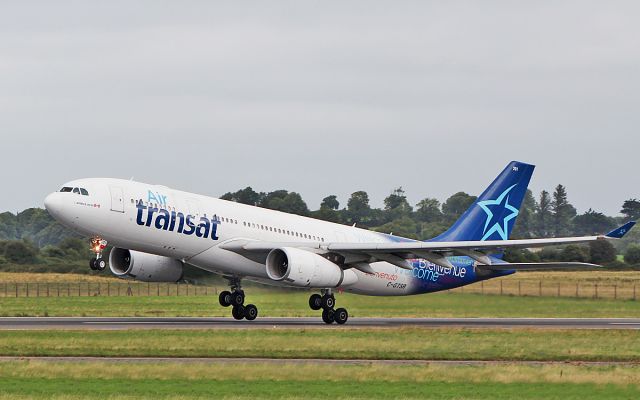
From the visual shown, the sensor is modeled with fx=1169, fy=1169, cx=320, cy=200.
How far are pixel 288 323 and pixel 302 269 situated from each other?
14.2 feet

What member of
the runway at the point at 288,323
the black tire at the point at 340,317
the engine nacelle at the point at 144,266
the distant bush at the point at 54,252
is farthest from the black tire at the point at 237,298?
the distant bush at the point at 54,252

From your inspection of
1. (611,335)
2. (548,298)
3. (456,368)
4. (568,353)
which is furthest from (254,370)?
(548,298)

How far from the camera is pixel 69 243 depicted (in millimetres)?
116375

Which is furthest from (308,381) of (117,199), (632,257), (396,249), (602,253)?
(632,257)

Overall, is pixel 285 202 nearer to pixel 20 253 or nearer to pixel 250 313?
pixel 20 253

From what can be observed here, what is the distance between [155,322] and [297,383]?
23022mm

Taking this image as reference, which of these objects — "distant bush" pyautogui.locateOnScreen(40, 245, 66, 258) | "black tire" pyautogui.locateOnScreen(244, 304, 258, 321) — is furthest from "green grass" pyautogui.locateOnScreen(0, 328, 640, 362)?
"distant bush" pyautogui.locateOnScreen(40, 245, 66, 258)

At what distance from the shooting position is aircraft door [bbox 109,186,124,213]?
46219 mm

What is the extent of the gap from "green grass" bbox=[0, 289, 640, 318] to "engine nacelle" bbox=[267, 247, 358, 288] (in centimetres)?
368

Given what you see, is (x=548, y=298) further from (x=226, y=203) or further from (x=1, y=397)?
(x=1, y=397)

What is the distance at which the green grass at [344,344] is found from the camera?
1326 inches

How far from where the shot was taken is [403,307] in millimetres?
56875

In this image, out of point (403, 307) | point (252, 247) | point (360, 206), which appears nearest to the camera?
point (252, 247)

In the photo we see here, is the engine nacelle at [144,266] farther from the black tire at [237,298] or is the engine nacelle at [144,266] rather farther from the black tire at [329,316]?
the black tire at [329,316]
